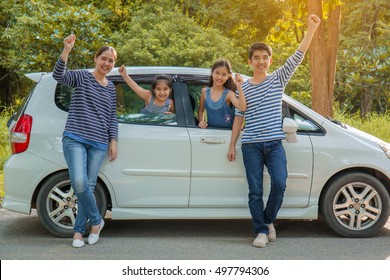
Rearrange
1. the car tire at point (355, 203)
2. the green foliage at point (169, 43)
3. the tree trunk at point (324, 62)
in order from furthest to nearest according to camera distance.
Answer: the green foliage at point (169, 43) → the tree trunk at point (324, 62) → the car tire at point (355, 203)

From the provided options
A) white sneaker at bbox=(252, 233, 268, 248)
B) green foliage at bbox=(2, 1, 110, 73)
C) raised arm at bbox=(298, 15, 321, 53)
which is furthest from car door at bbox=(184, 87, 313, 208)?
green foliage at bbox=(2, 1, 110, 73)

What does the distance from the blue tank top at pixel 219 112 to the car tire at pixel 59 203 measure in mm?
1212

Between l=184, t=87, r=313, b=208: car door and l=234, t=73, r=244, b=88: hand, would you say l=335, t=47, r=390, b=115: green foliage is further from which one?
l=234, t=73, r=244, b=88: hand

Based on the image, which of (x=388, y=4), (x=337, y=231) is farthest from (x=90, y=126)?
(x=388, y=4)

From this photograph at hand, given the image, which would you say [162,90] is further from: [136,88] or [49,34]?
[49,34]

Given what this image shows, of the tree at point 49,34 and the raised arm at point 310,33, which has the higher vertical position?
the raised arm at point 310,33

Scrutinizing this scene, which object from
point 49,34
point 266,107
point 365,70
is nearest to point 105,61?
point 266,107

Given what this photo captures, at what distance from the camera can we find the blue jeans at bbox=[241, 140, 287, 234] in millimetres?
6102

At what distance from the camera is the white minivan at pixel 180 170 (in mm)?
6309

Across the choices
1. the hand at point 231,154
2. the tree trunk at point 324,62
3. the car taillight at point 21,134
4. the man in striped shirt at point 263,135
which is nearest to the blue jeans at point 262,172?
the man in striped shirt at point 263,135

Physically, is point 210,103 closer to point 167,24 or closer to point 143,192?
point 143,192

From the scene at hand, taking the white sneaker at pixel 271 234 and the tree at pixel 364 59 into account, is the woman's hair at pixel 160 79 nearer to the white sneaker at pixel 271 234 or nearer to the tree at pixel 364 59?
the white sneaker at pixel 271 234

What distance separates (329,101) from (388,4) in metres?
11.0

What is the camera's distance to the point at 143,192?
6336mm
